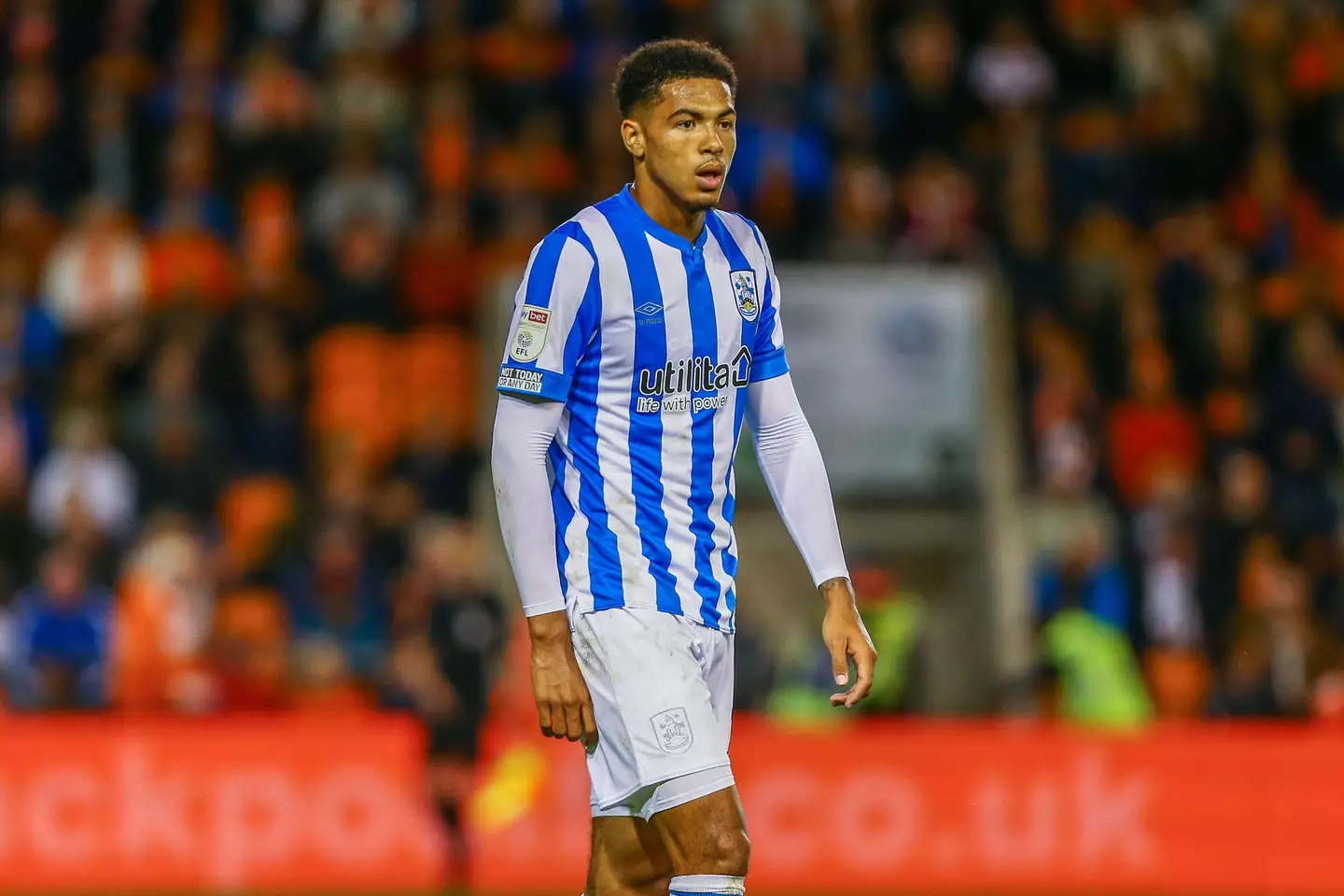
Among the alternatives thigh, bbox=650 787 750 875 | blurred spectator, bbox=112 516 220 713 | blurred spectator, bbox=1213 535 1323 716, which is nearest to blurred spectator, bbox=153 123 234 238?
blurred spectator, bbox=112 516 220 713

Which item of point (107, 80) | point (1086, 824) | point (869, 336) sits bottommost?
point (1086, 824)

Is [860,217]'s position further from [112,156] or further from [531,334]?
[531,334]

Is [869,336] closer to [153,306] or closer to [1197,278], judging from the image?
[1197,278]

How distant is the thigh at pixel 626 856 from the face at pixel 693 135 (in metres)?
1.42

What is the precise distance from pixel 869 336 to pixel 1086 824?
3464mm

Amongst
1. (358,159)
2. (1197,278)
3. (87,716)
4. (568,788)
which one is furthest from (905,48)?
(87,716)

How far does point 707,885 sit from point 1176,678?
886 centimetres

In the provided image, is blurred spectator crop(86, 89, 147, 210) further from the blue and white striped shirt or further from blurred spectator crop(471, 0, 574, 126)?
the blue and white striped shirt

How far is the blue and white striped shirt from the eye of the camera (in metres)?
4.73

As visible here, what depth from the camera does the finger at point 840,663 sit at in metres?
4.80

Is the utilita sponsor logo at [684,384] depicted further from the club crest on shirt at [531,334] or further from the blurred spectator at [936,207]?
the blurred spectator at [936,207]

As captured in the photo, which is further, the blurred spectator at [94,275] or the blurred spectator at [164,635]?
the blurred spectator at [94,275]

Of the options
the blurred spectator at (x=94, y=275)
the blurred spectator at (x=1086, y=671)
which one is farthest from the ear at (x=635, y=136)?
the blurred spectator at (x=94, y=275)

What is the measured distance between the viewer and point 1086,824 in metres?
11.7
